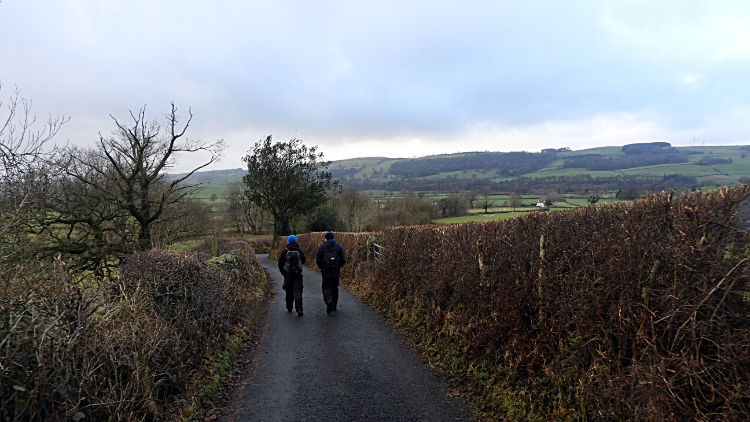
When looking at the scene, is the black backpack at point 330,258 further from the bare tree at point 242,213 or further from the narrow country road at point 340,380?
the bare tree at point 242,213

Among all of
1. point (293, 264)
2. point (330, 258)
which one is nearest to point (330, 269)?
point (330, 258)

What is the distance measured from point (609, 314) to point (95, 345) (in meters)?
4.99

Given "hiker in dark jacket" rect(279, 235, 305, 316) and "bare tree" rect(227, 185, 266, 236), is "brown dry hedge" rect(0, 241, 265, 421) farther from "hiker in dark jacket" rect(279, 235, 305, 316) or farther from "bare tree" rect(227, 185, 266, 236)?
"bare tree" rect(227, 185, 266, 236)

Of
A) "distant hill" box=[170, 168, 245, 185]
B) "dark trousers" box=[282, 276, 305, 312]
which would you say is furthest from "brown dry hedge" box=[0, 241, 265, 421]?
"distant hill" box=[170, 168, 245, 185]

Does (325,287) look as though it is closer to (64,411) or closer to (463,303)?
(463,303)

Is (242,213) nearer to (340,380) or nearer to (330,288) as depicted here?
(330,288)

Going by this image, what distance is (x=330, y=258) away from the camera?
402 inches

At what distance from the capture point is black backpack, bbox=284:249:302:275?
390 inches

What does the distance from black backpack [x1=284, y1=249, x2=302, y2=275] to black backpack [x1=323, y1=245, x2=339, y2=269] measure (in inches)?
25.6

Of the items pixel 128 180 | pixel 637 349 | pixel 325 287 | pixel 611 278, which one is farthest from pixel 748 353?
pixel 128 180

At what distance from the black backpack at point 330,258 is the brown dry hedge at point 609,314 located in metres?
4.10

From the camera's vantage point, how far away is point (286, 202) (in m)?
38.6

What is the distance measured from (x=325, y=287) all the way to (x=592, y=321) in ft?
23.9

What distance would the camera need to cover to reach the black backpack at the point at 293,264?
991 cm
